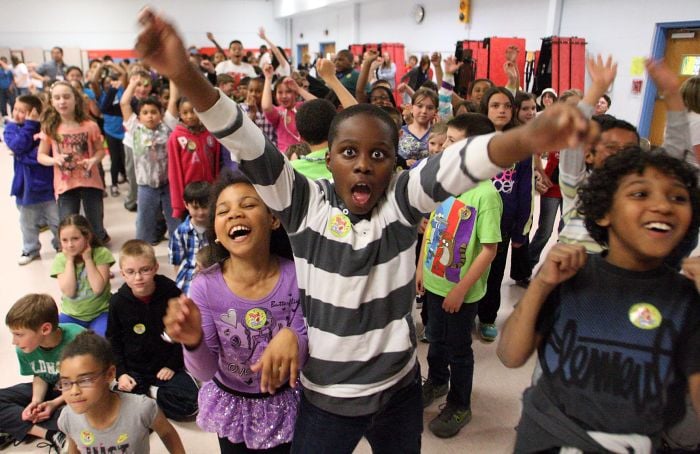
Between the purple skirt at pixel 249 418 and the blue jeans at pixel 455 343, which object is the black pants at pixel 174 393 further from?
the blue jeans at pixel 455 343

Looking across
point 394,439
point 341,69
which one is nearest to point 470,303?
point 394,439

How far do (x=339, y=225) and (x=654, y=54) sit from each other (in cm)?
719

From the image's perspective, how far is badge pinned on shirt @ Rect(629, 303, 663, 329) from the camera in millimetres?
972

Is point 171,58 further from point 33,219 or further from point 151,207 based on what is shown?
point 33,219

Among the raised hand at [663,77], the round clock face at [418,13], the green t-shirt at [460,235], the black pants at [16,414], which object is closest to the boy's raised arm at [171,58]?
the green t-shirt at [460,235]

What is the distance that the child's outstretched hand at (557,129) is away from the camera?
2.63ft

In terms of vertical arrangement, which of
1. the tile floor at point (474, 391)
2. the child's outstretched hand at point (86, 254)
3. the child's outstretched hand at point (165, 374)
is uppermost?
the child's outstretched hand at point (86, 254)

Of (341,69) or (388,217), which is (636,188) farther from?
(341,69)

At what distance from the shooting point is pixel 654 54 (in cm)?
655

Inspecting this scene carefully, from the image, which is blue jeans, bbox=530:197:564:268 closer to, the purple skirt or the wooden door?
the purple skirt

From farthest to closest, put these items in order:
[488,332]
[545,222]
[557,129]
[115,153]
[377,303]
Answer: [115,153] < [545,222] < [488,332] < [377,303] < [557,129]

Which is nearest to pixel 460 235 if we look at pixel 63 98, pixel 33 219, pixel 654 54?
pixel 63 98

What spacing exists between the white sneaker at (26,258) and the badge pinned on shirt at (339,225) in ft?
13.5

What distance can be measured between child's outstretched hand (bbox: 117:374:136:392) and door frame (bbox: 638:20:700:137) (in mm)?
6828
